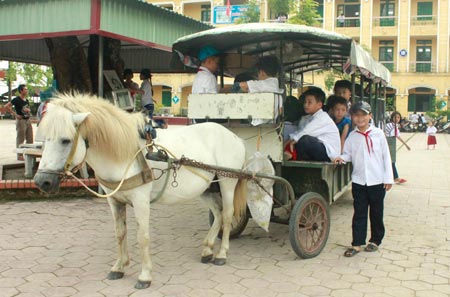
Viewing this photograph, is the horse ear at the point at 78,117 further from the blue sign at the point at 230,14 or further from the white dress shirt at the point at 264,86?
the blue sign at the point at 230,14

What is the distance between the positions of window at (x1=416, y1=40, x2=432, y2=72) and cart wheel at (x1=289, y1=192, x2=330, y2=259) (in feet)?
113

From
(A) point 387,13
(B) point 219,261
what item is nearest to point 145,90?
(B) point 219,261

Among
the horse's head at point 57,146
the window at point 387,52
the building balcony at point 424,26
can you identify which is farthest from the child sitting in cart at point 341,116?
the building balcony at point 424,26

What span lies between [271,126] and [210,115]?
664 mm

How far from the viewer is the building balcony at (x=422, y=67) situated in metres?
34.9

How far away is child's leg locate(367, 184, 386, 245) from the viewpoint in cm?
465

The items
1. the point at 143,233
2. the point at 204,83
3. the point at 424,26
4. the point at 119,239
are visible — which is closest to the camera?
the point at 143,233

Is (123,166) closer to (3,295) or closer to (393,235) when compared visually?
(3,295)

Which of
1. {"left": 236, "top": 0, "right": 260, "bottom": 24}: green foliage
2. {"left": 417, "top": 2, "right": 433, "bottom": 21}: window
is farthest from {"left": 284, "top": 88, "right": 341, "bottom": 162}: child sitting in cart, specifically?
{"left": 417, "top": 2, "right": 433, "bottom": 21}: window

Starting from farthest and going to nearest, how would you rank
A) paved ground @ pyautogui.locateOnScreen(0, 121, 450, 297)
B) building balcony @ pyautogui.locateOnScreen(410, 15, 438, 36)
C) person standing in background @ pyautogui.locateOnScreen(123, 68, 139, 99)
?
building balcony @ pyautogui.locateOnScreen(410, 15, 438, 36)
person standing in background @ pyautogui.locateOnScreen(123, 68, 139, 99)
paved ground @ pyautogui.locateOnScreen(0, 121, 450, 297)

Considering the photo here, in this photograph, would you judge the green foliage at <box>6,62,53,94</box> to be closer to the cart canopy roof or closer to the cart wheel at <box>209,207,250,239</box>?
the cart canopy roof

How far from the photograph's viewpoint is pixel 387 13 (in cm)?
3603

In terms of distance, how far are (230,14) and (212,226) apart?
81.3ft

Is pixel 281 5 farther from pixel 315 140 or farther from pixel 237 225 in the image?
pixel 237 225
